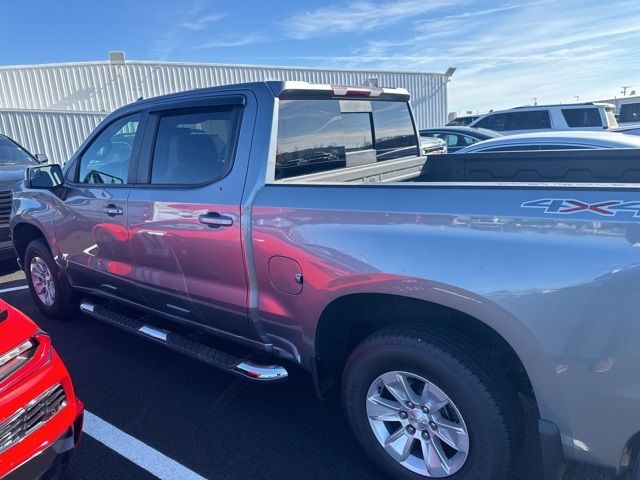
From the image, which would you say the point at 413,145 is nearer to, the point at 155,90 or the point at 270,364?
the point at 270,364

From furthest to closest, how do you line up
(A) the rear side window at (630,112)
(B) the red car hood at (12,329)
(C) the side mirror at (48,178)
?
(A) the rear side window at (630,112)
(C) the side mirror at (48,178)
(B) the red car hood at (12,329)

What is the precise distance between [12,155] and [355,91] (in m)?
6.97

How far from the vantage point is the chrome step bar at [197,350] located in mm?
2766

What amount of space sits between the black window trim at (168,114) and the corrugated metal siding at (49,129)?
45.2ft

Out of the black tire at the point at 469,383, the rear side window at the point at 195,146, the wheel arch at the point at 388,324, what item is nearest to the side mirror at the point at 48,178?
the rear side window at the point at 195,146

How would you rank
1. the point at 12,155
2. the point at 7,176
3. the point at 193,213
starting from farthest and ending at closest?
the point at 12,155 → the point at 7,176 → the point at 193,213

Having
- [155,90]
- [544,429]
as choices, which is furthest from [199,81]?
[544,429]

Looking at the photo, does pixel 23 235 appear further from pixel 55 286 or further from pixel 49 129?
pixel 49 129

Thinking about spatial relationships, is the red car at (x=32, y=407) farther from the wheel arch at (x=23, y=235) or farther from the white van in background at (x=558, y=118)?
the white van in background at (x=558, y=118)

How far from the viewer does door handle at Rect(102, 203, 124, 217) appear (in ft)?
11.5

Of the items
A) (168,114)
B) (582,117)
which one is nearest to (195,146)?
(168,114)

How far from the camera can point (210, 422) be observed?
312 centimetres

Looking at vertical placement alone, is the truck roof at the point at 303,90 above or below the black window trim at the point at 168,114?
above

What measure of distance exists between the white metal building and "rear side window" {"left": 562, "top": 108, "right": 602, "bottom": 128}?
10.4 metres
